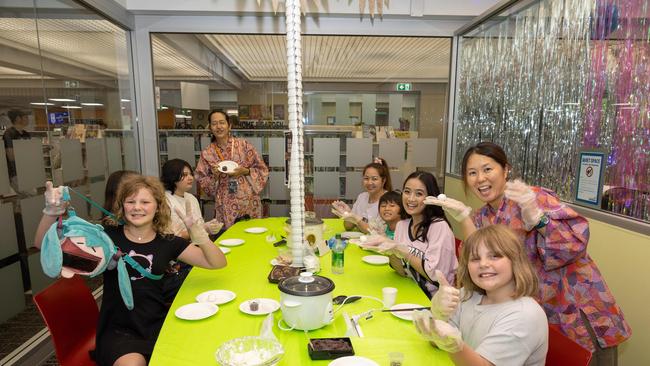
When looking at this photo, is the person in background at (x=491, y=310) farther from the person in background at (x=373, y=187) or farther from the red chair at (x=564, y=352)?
the person in background at (x=373, y=187)

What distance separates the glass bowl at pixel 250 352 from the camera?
111 cm

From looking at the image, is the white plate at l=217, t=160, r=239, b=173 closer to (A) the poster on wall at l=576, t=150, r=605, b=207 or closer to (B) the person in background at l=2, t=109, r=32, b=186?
(B) the person in background at l=2, t=109, r=32, b=186

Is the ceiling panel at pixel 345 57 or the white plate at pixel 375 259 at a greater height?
the ceiling panel at pixel 345 57

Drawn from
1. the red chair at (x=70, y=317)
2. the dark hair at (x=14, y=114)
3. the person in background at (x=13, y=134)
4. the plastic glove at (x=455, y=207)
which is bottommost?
the red chair at (x=70, y=317)

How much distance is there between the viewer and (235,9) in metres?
3.65

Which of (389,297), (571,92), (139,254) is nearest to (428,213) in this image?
(389,297)

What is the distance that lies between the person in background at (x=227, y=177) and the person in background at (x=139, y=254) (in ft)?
5.26

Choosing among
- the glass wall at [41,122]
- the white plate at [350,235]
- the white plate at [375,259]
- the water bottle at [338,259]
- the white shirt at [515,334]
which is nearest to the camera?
the white shirt at [515,334]

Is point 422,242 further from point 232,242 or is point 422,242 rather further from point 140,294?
point 140,294

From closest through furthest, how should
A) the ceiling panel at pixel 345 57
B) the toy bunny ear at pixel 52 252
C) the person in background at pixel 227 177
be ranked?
the toy bunny ear at pixel 52 252 < the person in background at pixel 227 177 < the ceiling panel at pixel 345 57

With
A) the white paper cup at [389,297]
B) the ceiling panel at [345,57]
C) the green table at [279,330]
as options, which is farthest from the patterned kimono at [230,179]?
the white paper cup at [389,297]

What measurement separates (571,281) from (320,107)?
120 inches

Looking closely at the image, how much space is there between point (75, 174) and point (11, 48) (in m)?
0.98

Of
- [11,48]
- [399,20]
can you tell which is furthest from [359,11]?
[11,48]
